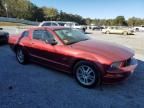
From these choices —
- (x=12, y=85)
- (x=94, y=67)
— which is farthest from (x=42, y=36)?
(x=94, y=67)

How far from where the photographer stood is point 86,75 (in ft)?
16.5

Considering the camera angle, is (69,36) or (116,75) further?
(69,36)

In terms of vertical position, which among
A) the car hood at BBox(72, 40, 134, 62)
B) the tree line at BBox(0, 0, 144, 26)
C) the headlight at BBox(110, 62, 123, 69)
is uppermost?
the tree line at BBox(0, 0, 144, 26)

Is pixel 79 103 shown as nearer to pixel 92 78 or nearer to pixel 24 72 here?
pixel 92 78

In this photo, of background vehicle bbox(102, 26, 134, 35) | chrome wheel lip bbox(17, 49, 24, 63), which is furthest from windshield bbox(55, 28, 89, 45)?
background vehicle bbox(102, 26, 134, 35)

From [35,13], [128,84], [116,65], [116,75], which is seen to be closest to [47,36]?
[116,65]

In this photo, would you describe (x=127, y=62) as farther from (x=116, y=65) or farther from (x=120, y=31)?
(x=120, y=31)

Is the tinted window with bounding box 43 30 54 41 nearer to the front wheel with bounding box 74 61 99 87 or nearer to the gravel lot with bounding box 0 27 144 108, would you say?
the gravel lot with bounding box 0 27 144 108

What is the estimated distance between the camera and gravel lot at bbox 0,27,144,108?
4168 millimetres

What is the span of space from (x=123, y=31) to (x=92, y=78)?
26.2 meters

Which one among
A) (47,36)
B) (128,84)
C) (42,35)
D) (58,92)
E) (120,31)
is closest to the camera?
(58,92)

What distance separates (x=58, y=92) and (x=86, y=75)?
808 millimetres

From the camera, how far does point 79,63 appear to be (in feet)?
16.7

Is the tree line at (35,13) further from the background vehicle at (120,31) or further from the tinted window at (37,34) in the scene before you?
the tinted window at (37,34)
